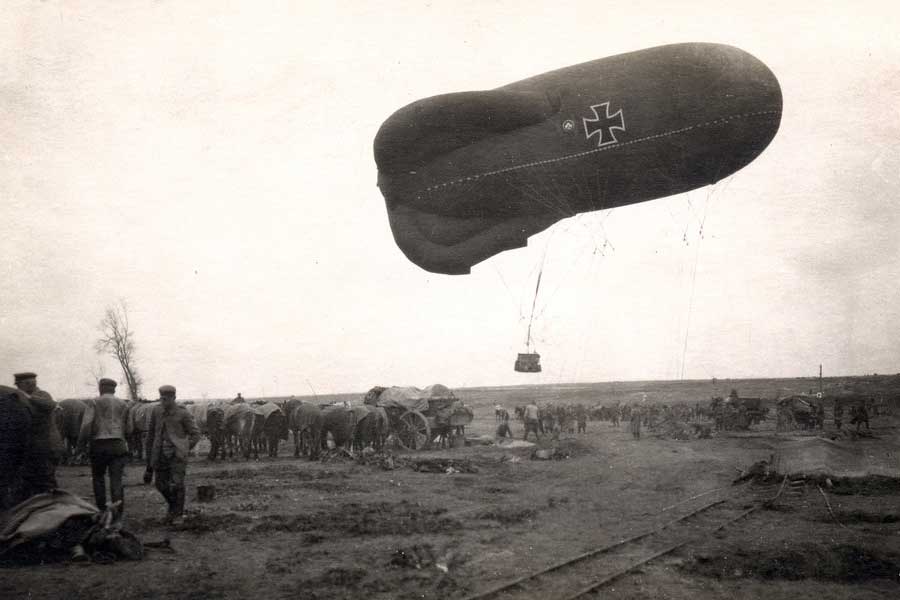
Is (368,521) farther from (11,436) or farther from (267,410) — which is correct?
(267,410)

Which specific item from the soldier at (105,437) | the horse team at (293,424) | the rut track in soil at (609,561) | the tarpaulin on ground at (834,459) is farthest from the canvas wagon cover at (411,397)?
the soldier at (105,437)

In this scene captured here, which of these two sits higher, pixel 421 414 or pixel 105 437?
pixel 105 437

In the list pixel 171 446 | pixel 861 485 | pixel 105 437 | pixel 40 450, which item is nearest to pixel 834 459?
pixel 861 485

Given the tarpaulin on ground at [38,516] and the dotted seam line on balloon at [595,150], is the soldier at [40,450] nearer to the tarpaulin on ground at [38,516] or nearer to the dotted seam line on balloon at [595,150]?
the tarpaulin on ground at [38,516]

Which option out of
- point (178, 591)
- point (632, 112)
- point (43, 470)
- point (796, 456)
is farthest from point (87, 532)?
point (796, 456)

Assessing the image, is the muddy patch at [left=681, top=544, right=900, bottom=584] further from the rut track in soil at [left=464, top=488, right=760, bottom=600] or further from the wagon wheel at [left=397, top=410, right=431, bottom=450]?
the wagon wheel at [left=397, top=410, right=431, bottom=450]
